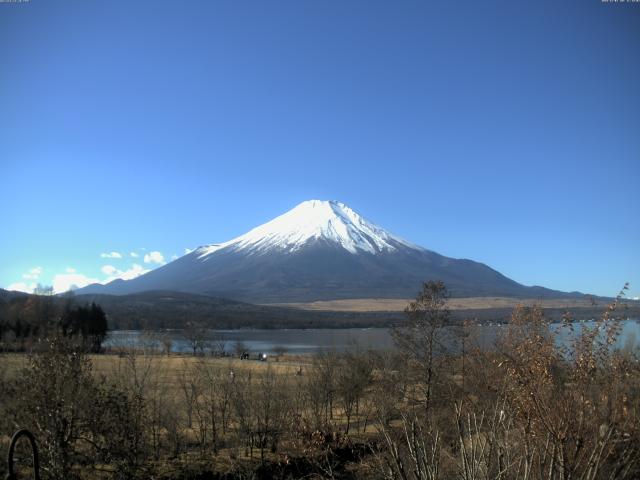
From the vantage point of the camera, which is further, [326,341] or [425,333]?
[326,341]

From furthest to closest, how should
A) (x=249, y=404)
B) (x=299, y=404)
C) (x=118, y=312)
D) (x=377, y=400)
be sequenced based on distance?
(x=118, y=312) < (x=299, y=404) < (x=249, y=404) < (x=377, y=400)

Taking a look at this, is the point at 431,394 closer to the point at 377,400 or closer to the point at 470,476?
the point at 377,400

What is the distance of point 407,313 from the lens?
80.0 feet

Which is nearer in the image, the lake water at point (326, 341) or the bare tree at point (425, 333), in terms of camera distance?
the lake water at point (326, 341)

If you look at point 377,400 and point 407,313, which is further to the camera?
point 407,313

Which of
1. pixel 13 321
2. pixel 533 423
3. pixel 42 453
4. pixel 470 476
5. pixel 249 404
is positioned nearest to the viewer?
pixel 470 476

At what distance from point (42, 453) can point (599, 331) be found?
36.2ft

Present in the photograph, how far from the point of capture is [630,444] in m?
6.65

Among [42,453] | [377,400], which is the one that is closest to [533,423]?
[42,453]

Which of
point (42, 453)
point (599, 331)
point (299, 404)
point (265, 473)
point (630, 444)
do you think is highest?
point (599, 331)

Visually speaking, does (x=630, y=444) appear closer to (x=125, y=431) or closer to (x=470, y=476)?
(x=470, y=476)

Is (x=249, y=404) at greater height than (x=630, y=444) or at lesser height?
lesser

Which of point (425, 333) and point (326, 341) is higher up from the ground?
point (425, 333)

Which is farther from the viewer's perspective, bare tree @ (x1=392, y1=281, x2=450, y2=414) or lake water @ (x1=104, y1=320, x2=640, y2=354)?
bare tree @ (x1=392, y1=281, x2=450, y2=414)
